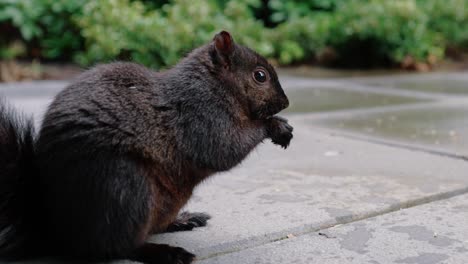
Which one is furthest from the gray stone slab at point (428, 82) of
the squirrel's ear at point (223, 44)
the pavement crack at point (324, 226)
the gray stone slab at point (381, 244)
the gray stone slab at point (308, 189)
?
the squirrel's ear at point (223, 44)

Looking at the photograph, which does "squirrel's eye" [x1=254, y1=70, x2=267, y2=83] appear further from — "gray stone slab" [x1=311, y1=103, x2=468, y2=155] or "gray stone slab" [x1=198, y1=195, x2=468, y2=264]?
"gray stone slab" [x1=311, y1=103, x2=468, y2=155]

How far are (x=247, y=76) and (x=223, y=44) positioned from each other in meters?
0.16

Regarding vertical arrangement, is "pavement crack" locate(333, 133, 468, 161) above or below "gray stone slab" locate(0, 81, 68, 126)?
below

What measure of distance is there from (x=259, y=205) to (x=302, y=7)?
7636 mm

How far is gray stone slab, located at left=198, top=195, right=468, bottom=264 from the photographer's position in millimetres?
2219

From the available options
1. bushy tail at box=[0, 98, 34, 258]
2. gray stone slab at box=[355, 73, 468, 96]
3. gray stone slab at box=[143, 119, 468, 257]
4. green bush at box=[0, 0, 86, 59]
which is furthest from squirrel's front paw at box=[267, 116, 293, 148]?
green bush at box=[0, 0, 86, 59]

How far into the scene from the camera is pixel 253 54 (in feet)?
8.84

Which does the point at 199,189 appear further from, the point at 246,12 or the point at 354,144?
the point at 246,12

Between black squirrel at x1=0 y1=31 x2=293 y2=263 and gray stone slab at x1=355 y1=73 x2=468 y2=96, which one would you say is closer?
black squirrel at x1=0 y1=31 x2=293 y2=263

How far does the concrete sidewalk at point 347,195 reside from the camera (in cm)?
232

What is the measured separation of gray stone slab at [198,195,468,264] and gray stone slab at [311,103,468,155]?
1294 mm

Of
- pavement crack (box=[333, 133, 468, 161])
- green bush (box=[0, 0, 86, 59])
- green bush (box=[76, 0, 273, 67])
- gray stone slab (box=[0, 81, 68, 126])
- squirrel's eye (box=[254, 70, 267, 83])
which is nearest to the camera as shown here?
squirrel's eye (box=[254, 70, 267, 83])

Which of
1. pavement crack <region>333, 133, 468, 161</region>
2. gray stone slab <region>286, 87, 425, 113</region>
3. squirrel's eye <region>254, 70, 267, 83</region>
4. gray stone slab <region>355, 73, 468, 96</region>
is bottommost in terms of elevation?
pavement crack <region>333, 133, 468, 161</region>

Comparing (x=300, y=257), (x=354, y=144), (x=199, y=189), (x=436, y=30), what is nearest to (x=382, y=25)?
(x=436, y=30)
